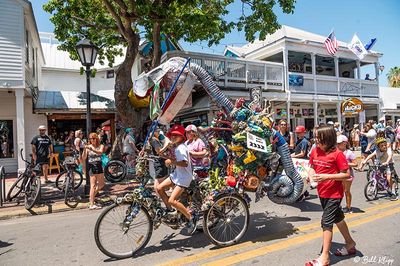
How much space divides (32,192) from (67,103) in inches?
334

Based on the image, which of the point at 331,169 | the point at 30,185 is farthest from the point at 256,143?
the point at 30,185

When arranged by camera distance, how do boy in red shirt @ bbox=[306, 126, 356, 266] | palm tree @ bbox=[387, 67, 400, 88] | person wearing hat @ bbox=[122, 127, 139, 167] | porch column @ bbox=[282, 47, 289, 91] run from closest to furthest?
boy in red shirt @ bbox=[306, 126, 356, 266] → person wearing hat @ bbox=[122, 127, 139, 167] → porch column @ bbox=[282, 47, 289, 91] → palm tree @ bbox=[387, 67, 400, 88]

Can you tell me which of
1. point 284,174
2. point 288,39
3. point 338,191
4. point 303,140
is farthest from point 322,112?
point 338,191

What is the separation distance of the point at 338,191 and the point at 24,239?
17.2 ft

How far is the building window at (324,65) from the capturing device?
21750 millimetres

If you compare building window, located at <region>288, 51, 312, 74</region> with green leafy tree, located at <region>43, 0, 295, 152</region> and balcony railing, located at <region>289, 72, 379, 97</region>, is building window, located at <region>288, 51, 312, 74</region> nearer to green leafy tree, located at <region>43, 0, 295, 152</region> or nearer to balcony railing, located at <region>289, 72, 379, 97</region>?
balcony railing, located at <region>289, 72, 379, 97</region>

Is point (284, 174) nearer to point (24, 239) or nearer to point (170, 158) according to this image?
point (170, 158)

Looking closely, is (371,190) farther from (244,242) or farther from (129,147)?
(129,147)

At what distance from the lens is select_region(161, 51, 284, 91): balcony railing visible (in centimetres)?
1477

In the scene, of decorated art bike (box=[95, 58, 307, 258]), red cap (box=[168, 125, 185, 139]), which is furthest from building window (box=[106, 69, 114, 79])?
→ red cap (box=[168, 125, 185, 139])

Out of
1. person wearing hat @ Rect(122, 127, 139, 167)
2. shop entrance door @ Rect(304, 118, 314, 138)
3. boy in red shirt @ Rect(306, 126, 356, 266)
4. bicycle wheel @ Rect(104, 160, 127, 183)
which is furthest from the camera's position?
shop entrance door @ Rect(304, 118, 314, 138)

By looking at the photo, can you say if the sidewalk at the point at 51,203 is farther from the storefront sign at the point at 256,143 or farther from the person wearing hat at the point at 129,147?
the storefront sign at the point at 256,143

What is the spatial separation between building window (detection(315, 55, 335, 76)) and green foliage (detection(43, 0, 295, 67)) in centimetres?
1070

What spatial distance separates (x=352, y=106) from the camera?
1772 cm
